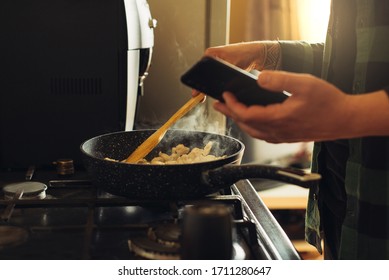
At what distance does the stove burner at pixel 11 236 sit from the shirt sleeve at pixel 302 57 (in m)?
0.66

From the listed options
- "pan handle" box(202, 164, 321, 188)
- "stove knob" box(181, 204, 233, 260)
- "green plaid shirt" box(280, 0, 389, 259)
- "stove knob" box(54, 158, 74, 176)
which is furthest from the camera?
"stove knob" box(54, 158, 74, 176)

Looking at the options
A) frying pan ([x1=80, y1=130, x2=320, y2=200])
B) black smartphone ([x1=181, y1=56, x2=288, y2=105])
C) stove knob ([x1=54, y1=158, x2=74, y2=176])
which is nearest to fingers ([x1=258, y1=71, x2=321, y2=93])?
black smartphone ([x1=181, y1=56, x2=288, y2=105])

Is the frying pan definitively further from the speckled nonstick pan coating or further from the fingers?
the fingers

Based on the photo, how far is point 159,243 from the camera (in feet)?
2.49

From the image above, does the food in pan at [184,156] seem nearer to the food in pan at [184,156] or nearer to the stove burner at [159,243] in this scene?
the food in pan at [184,156]

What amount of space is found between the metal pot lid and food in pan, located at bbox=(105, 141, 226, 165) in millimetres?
196

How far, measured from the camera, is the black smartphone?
0.74 m

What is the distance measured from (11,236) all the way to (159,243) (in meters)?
0.25

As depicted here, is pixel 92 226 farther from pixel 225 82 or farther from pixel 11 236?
pixel 225 82

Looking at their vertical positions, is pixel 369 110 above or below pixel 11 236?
above

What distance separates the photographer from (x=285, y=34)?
196cm

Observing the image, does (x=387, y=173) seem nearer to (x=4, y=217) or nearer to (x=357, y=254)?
(x=357, y=254)

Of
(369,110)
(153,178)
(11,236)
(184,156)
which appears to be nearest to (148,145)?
(184,156)

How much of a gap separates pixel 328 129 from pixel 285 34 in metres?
1.21
